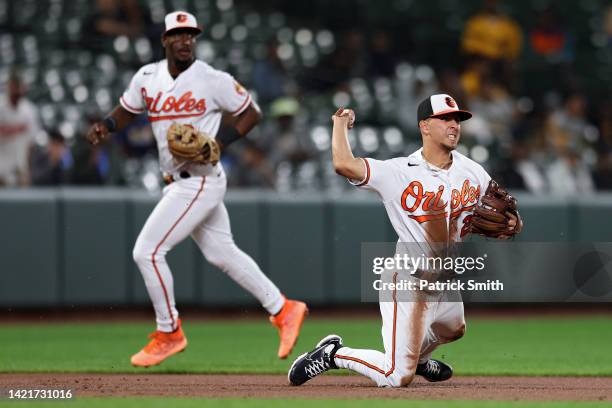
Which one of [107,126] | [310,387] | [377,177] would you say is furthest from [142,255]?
[377,177]

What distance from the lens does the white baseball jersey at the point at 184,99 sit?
23.6 ft

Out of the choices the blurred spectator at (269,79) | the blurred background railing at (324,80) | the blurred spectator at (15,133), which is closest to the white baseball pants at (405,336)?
the blurred background railing at (324,80)

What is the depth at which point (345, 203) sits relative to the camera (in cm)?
1096

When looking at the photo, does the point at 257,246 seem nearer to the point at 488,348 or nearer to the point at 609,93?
the point at 488,348

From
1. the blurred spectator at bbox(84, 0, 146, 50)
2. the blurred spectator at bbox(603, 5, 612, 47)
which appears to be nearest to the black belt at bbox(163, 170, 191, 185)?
the blurred spectator at bbox(84, 0, 146, 50)

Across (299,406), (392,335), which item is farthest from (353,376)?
(299,406)

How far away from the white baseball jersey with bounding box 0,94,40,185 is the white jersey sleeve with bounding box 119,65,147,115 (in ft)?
12.1

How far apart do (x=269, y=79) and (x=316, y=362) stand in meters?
6.49

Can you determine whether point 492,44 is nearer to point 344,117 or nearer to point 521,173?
point 521,173

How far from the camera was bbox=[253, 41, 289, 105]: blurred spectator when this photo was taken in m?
12.3

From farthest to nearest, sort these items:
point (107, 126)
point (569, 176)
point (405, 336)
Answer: point (569, 176)
point (107, 126)
point (405, 336)

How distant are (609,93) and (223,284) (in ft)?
20.4

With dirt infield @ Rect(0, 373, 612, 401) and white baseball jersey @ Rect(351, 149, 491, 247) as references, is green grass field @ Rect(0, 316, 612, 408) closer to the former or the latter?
dirt infield @ Rect(0, 373, 612, 401)

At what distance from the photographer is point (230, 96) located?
24.1ft
